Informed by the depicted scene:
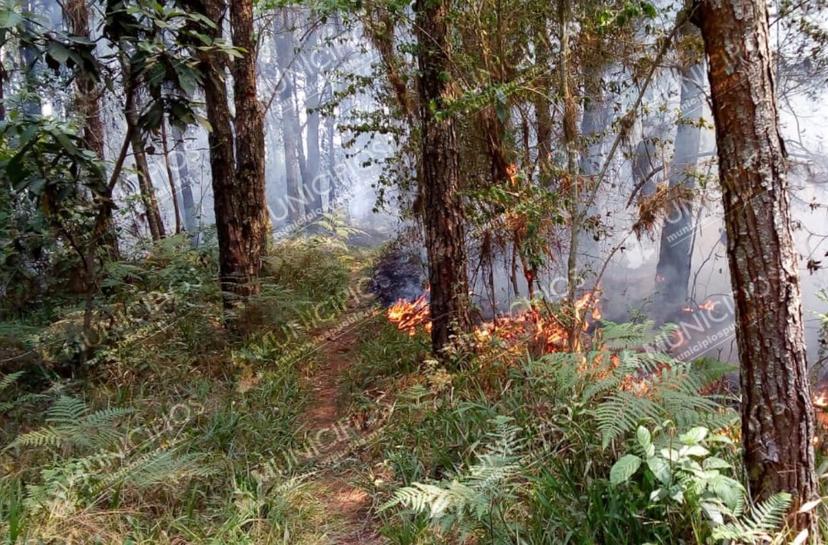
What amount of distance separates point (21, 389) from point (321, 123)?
793 inches

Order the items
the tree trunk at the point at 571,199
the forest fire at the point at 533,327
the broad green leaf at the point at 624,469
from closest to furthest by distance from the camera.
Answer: the broad green leaf at the point at 624,469 → the tree trunk at the point at 571,199 → the forest fire at the point at 533,327

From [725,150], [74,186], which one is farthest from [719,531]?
[74,186]

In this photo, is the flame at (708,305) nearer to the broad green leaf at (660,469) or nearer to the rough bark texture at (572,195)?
the rough bark texture at (572,195)

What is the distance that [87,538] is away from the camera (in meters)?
2.37

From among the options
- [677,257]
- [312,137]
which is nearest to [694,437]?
[677,257]

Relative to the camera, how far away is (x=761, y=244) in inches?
71.6

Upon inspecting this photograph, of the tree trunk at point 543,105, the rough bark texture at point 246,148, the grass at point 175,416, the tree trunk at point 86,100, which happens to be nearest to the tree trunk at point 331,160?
the tree trunk at point 86,100

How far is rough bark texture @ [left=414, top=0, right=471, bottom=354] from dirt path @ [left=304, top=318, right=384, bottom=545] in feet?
3.23

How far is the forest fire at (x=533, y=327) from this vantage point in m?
3.82

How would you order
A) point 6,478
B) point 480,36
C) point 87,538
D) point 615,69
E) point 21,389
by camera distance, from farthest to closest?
point 615,69
point 480,36
point 21,389
point 6,478
point 87,538

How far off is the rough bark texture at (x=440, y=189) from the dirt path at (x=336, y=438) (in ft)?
3.23

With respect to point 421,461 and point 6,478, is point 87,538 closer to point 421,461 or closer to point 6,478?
point 6,478

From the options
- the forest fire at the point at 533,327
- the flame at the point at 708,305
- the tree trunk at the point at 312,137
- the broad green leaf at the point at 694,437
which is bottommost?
the flame at the point at 708,305

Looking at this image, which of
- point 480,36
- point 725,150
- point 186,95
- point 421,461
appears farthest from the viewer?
point 480,36
